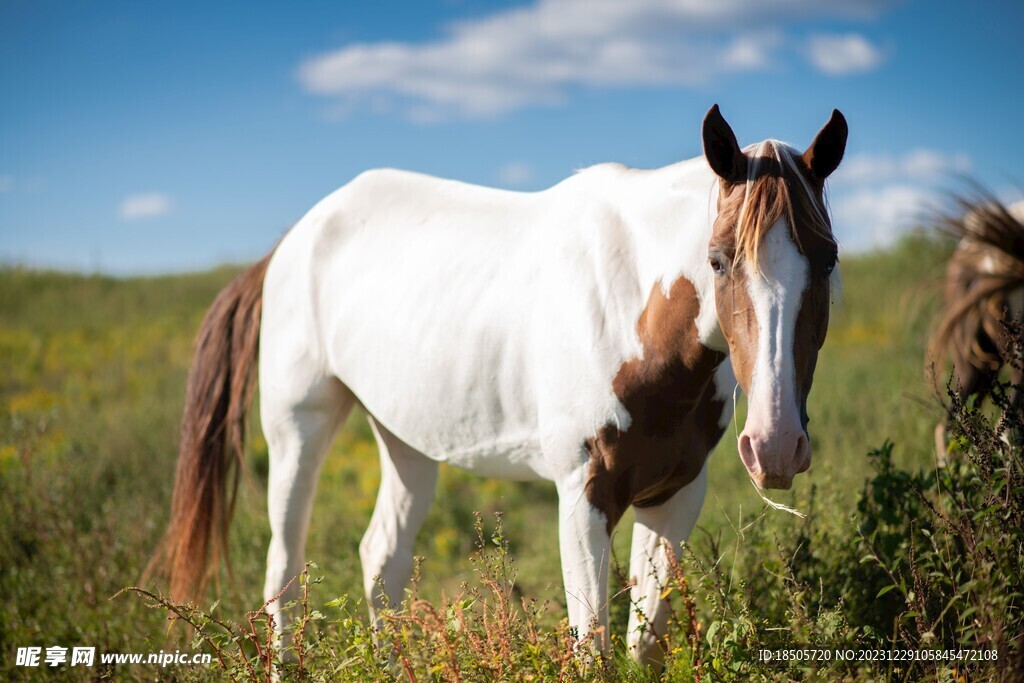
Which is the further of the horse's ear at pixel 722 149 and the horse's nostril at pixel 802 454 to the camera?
the horse's ear at pixel 722 149

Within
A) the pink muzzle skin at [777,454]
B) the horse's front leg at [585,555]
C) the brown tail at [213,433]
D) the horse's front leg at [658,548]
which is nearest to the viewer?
the pink muzzle skin at [777,454]

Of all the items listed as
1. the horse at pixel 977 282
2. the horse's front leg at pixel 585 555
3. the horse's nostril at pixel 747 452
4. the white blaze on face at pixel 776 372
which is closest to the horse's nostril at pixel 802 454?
the white blaze on face at pixel 776 372

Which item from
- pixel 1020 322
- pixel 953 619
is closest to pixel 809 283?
pixel 1020 322

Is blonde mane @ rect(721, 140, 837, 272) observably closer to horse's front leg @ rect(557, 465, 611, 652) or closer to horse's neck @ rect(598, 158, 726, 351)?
horse's neck @ rect(598, 158, 726, 351)

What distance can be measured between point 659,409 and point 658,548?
2.09 ft

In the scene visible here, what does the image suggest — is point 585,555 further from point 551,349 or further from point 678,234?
point 678,234

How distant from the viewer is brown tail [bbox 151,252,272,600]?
379cm

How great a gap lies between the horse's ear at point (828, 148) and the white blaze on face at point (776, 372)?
276 millimetres

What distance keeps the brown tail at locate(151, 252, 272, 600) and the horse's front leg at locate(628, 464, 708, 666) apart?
2.03 metres

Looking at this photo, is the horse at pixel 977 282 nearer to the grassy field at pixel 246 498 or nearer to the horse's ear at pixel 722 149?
the grassy field at pixel 246 498

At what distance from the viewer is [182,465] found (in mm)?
3891

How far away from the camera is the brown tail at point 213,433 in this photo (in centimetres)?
379

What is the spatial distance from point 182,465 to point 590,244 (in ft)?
8.24

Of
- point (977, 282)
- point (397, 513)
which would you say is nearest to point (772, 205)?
point (397, 513)
